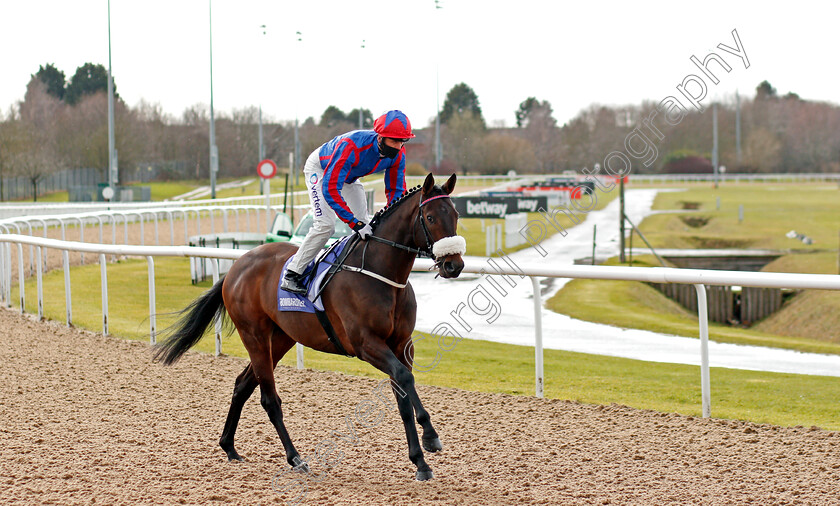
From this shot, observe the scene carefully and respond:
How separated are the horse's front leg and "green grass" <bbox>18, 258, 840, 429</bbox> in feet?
7.04

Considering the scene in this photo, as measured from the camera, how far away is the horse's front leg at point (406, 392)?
4.06m

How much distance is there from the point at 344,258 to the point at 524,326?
617 centimetres

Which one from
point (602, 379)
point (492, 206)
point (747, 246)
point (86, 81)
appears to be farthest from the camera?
point (86, 81)

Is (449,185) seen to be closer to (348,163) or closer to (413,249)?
(413,249)

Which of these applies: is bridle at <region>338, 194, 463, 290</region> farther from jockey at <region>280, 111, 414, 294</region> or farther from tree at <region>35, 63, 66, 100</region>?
tree at <region>35, 63, 66, 100</region>

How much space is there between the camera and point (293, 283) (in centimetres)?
456

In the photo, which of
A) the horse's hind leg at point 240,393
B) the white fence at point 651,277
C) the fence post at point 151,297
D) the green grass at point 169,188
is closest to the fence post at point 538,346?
the white fence at point 651,277

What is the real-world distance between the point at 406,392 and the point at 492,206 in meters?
19.1

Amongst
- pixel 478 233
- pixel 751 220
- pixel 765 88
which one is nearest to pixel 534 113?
pixel 751 220

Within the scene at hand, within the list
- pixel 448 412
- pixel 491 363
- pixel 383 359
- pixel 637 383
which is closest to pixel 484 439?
pixel 448 412

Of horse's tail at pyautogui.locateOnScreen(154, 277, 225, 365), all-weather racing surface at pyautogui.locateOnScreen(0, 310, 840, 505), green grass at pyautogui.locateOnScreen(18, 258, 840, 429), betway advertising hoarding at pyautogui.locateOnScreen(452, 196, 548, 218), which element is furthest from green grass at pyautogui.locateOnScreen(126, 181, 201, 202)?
horse's tail at pyautogui.locateOnScreen(154, 277, 225, 365)

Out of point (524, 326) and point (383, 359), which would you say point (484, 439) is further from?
point (524, 326)

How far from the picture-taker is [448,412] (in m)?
5.55

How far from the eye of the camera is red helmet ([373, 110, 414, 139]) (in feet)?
13.9
